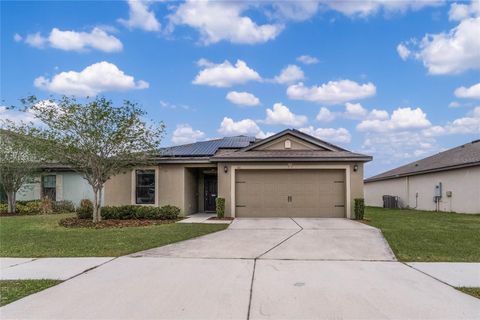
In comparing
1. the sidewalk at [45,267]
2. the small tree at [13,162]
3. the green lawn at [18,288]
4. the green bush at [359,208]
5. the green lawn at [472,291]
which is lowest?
the green lawn at [472,291]

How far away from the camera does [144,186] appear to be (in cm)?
1736

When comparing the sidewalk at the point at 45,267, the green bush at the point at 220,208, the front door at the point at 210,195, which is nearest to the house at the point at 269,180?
the green bush at the point at 220,208

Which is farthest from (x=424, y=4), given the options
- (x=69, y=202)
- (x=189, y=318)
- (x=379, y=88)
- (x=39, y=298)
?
(x=69, y=202)

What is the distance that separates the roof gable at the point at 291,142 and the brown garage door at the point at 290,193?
1.52 meters

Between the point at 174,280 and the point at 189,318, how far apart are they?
166 centimetres

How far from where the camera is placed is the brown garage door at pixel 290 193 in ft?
53.2

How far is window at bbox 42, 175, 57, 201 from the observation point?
67.1 ft

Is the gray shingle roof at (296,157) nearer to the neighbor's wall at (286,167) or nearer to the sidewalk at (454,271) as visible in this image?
the neighbor's wall at (286,167)

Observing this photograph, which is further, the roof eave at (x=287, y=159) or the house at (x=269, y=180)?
the house at (x=269, y=180)

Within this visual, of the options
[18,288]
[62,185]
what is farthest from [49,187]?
[18,288]

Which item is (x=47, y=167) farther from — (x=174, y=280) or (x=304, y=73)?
(x=174, y=280)

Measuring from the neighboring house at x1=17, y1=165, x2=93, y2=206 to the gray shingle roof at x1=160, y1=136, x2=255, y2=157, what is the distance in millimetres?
5101

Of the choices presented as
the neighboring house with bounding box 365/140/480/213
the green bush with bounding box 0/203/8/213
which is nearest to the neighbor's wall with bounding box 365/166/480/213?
the neighboring house with bounding box 365/140/480/213

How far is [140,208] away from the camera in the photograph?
15680 mm
